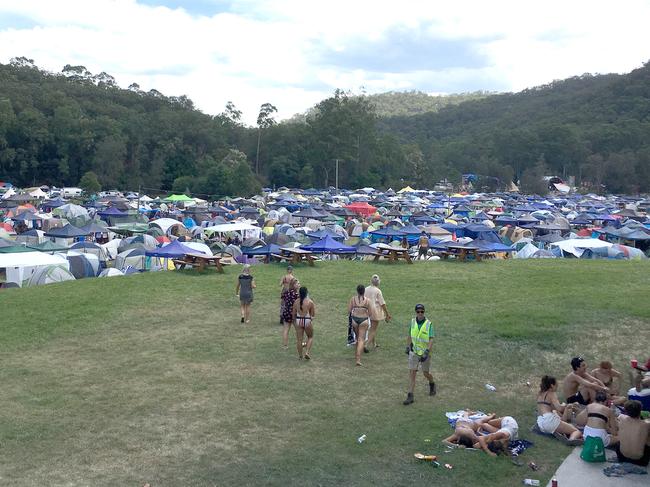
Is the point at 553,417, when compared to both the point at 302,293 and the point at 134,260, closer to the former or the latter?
the point at 302,293

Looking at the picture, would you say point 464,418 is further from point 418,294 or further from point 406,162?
point 406,162

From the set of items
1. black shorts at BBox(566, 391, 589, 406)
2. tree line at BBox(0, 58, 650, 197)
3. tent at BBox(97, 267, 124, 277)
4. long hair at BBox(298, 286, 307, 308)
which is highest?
tree line at BBox(0, 58, 650, 197)

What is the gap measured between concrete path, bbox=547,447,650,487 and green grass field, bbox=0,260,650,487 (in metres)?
0.17

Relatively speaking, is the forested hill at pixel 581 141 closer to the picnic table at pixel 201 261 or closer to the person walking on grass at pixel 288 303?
the picnic table at pixel 201 261

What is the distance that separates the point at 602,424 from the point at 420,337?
2419 millimetres

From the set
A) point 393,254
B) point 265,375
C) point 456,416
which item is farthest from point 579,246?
point 456,416

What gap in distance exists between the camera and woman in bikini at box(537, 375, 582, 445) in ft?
25.2

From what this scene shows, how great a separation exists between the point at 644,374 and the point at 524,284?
713 cm

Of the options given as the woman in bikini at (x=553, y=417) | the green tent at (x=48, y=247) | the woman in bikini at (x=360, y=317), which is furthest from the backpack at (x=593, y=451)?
the green tent at (x=48, y=247)

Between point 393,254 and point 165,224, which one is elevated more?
point 393,254

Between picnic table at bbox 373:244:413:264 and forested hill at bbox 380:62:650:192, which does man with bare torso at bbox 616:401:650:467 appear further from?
forested hill at bbox 380:62:650:192

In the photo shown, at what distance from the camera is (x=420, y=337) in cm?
866

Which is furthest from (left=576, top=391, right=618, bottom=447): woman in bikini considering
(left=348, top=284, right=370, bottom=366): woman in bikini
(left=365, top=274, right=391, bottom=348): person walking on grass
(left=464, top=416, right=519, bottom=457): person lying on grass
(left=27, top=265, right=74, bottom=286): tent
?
(left=27, top=265, right=74, bottom=286): tent

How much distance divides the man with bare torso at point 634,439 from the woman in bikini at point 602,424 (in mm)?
208
